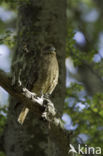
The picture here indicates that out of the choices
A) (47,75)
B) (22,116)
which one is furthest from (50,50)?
(22,116)

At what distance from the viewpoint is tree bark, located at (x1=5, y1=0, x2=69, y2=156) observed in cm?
404

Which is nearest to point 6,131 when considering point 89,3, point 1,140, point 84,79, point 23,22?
point 1,140

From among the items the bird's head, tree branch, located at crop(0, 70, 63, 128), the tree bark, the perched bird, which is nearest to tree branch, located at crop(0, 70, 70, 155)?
tree branch, located at crop(0, 70, 63, 128)

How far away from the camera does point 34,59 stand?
4.40 metres

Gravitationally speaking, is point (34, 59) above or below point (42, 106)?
above

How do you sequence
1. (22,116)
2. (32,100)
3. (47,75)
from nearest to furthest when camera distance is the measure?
(32,100)
(22,116)
(47,75)

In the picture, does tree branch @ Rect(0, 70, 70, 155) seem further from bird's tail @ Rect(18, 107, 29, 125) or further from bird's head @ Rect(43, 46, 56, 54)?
bird's head @ Rect(43, 46, 56, 54)

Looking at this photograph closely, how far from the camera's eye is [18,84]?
284cm

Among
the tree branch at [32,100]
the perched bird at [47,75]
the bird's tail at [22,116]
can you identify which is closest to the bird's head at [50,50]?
the perched bird at [47,75]

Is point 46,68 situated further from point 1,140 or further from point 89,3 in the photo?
point 89,3

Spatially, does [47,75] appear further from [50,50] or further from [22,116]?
[22,116]

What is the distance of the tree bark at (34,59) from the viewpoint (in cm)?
404

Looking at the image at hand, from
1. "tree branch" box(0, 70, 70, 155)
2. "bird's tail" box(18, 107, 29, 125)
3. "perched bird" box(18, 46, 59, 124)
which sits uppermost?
"perched bird" box(18, 46, 59, 124)

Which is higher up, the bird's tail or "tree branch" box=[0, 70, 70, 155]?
the bird's tail
